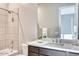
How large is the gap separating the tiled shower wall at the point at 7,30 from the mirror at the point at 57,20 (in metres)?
0.30

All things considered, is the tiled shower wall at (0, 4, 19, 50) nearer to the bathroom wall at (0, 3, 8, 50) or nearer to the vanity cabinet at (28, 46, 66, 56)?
the bathroom wall at (0, 3, 8, 50)

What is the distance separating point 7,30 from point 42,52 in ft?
1.66

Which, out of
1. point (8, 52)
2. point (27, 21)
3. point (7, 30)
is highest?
point (27, 21)

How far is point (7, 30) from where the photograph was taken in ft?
4.28

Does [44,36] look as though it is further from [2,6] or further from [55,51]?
[2,6]

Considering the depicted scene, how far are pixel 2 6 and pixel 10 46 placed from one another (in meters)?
0.50

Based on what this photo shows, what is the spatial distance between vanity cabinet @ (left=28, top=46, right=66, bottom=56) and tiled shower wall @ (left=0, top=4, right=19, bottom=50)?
0.20 m

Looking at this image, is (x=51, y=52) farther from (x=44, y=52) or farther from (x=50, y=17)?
(x=50, y=17)

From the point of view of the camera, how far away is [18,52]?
51.4 inches

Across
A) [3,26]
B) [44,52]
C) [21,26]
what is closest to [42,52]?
[44,52]

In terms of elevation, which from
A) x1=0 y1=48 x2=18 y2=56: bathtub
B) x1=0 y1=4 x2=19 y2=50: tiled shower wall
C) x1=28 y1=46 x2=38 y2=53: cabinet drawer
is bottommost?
x1=0 y1=48 x2=18 y2=56: bathtub

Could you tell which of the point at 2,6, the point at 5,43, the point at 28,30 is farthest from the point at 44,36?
the point at 2,6

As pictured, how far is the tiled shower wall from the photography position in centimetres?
130

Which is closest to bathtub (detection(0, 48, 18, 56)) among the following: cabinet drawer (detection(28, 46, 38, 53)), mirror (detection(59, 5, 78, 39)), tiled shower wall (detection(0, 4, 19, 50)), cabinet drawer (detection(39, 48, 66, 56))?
tiled shower wall (detection(0, 4, 19, 50))
